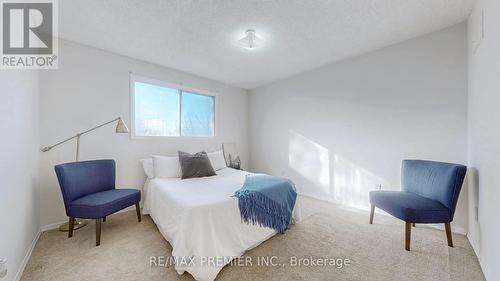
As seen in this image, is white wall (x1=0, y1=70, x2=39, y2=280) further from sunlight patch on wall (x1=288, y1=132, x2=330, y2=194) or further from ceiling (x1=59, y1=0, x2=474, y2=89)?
sunlight patch on wall (x1=288, y1=132, x2=330, y2=194)

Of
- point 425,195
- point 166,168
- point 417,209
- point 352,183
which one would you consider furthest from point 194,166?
point 425,195

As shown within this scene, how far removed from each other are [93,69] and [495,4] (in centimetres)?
422

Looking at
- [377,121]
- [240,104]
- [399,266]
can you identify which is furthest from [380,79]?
[240,104]

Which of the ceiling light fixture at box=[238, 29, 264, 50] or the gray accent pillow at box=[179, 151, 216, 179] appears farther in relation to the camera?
the gray accent pillow at box=[179, 151, 216, 179]

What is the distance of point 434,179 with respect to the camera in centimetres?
217

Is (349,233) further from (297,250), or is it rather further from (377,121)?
(377,121)

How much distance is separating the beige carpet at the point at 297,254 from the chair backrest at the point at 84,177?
490 mm

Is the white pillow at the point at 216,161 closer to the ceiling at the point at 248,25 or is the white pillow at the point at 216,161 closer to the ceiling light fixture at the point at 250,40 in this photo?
the ceiling at the point at 248,25

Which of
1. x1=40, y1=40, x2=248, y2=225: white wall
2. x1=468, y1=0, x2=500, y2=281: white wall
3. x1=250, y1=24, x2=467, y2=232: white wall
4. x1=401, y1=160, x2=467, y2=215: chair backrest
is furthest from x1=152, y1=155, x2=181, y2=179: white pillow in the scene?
x1=468, y1=0, x2=500, y2=281: white wall

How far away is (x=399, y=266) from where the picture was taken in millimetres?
1742

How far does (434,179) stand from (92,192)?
4.04m

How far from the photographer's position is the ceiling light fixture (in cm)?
240

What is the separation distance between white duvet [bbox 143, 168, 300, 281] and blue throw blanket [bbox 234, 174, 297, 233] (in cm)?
8

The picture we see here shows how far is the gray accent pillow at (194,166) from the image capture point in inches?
114
